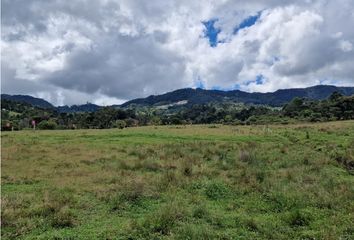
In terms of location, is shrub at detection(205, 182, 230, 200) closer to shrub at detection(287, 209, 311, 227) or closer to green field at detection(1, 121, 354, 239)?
green field at detection(1, 121, 354, 239)

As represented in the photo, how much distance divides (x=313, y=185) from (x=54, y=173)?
14101 mm

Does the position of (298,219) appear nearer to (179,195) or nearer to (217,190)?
(217,190)

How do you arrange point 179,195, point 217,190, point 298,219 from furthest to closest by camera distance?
point 217,190 → point 179,195 → point 298,219

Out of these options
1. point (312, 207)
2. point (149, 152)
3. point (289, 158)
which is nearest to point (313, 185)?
point (312, 207)

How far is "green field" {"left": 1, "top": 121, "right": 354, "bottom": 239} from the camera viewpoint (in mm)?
13320

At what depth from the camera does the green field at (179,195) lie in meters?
13.3

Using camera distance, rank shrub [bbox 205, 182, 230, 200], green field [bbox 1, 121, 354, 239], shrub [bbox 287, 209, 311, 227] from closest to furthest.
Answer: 1. green field [bbox 1, 121, 354, 239]
2. shrub [bbox 287, 209, 311, 227]
3. shrub [bbox 205, 182, 230, 200]

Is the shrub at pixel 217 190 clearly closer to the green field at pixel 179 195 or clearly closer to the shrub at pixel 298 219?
Result: the green field at pixel 179 195

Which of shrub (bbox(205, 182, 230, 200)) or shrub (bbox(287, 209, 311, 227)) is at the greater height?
shrub (bbox(205, 182, 230, 200))

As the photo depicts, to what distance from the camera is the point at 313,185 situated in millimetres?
19656

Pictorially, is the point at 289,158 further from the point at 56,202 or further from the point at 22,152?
the point at 22,152

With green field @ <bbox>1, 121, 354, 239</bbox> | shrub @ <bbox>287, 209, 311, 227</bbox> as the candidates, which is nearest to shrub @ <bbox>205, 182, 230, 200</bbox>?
green field @ <bbox>1, 121, 354, 239</bbox>

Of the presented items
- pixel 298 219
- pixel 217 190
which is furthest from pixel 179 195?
pixel 298 219

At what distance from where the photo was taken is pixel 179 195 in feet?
60.0
